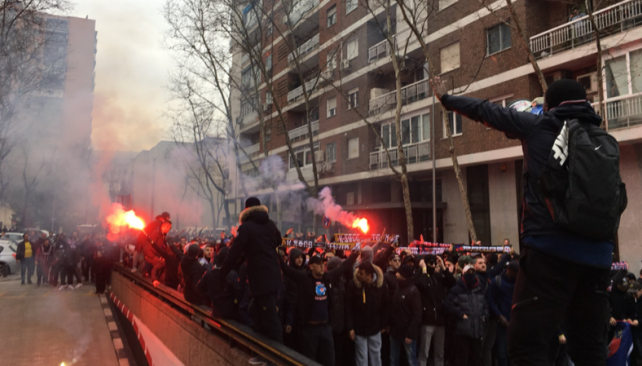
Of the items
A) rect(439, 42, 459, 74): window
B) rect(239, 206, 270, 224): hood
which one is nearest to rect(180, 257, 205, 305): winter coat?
rect(239, 206, 270, 224): hood

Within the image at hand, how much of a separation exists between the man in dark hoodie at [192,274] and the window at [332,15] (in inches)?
1012

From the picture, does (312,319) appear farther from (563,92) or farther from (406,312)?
(563,92)

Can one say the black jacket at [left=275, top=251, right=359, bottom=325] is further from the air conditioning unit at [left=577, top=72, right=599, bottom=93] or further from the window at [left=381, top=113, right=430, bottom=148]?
the window at [left=381, top=113, right=430, bottom=148]

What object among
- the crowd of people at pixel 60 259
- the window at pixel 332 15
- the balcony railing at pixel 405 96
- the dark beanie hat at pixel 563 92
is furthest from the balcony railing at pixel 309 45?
the dark beanie hat at pixel 563 92

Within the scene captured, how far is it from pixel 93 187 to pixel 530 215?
2509cm

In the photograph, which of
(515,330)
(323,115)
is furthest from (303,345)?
(323,115)

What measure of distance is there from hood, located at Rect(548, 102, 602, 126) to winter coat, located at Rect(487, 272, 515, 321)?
5.30 metres

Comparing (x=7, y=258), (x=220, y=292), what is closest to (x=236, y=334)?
(x=220, y=292)

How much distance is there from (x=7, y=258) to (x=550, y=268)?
26.2 m

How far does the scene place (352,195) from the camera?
29578mm

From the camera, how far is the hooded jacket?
2102 mm

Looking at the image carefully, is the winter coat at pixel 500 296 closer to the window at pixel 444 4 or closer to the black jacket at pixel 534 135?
the black jacket at pixel 534 135

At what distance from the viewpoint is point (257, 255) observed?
4.74 m

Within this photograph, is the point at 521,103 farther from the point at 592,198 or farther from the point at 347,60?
the point at 347,60
